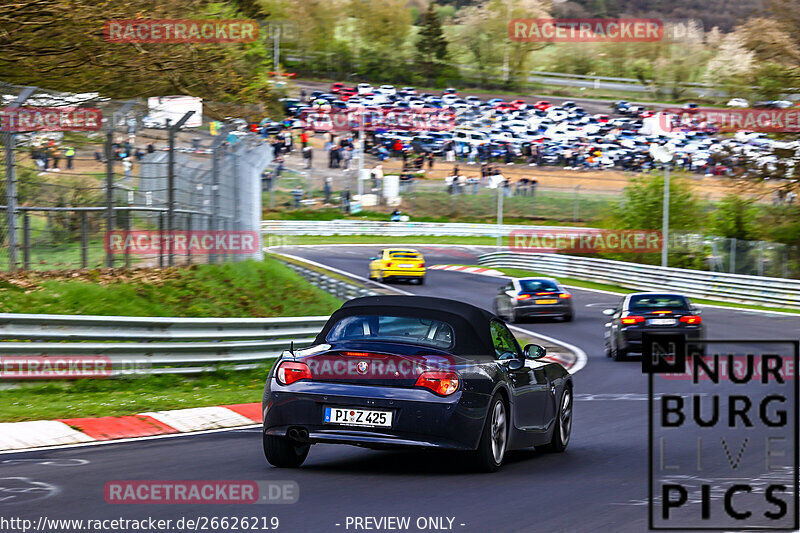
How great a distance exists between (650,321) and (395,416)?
15.1 meters

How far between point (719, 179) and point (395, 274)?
122ft

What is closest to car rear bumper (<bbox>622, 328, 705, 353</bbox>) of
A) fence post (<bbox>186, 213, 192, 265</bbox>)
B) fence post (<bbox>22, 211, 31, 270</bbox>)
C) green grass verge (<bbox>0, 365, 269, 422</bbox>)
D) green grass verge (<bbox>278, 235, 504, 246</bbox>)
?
fence post (<bbox>186, 213, 192, 265</bbox>)

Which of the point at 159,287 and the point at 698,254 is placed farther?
the point at 698,254

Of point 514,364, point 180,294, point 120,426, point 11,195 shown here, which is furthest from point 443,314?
point 180,294

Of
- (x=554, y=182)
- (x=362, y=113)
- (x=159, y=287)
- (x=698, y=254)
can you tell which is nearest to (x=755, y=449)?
(x=159, y=287)

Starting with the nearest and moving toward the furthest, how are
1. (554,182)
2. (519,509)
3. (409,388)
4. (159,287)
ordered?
(519,509)
(409,388)
(159,287)
(554,182)

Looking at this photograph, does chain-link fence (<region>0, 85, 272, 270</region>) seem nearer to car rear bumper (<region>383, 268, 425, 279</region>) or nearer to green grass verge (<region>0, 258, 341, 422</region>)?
green grass verge (<region>0, 258, 341, 422</region>)

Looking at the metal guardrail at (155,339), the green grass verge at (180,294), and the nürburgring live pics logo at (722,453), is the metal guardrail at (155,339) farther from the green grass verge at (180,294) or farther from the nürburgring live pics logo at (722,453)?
the nürburgring live pics logo at (722,453)

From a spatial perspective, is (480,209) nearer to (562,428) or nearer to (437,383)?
(562,428)

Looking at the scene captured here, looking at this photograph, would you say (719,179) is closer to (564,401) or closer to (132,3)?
(132,3)

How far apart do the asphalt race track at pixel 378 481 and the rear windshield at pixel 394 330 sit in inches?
36.4

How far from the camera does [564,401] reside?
10.8m

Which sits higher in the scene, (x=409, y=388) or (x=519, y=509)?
(x=409, y=388)

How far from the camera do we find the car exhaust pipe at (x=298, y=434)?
27.5 feet
